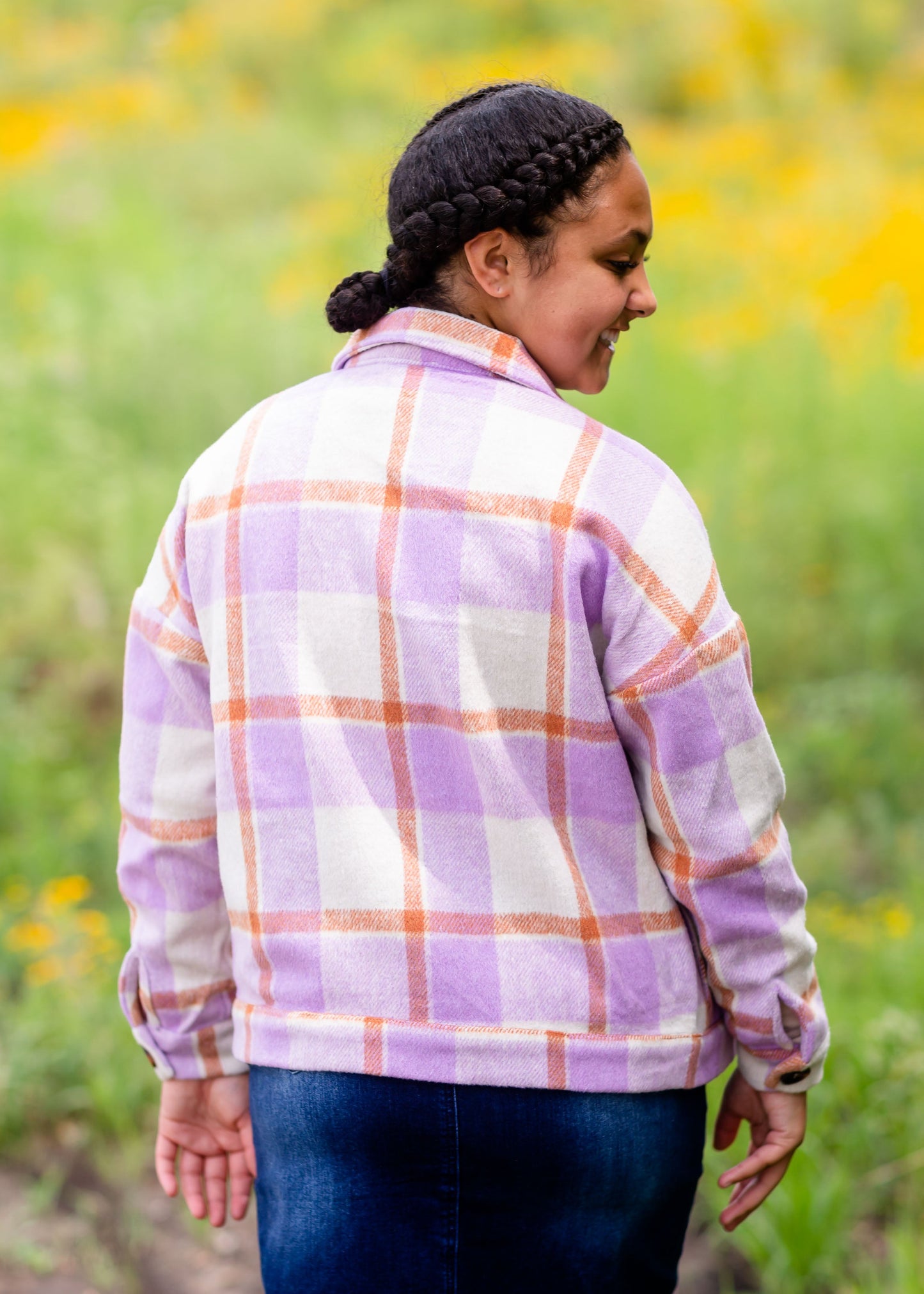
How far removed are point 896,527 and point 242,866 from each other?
131 inches

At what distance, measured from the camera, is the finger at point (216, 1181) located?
4.25 feet

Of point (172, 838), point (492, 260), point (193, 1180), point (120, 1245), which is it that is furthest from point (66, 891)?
point (492, 260)

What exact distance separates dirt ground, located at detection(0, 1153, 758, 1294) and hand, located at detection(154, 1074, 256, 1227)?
0.88m

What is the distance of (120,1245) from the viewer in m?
2.11

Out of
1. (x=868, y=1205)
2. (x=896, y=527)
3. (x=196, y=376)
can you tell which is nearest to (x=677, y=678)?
(x=868, y=1205)

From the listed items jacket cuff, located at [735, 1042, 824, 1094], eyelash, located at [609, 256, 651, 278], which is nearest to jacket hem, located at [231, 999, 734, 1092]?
jacket cuff, located at [735, 1042, 824, 1094]

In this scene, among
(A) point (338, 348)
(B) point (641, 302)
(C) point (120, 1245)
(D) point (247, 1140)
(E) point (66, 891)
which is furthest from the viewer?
(A) point (338, 348)

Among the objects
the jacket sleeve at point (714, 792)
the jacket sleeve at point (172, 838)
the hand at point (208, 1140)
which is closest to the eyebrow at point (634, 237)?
the jacket sleeve at point (714, 792)

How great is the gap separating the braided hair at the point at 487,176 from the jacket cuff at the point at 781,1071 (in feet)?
2.35

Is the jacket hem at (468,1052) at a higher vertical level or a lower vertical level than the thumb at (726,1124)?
higher

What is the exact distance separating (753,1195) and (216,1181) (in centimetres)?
55

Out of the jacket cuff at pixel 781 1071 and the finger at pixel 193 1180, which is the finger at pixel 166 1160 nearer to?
the finger at pixel 193 1180

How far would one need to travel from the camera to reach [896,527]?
3945 mm

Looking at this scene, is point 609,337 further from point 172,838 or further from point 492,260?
point 172,838
